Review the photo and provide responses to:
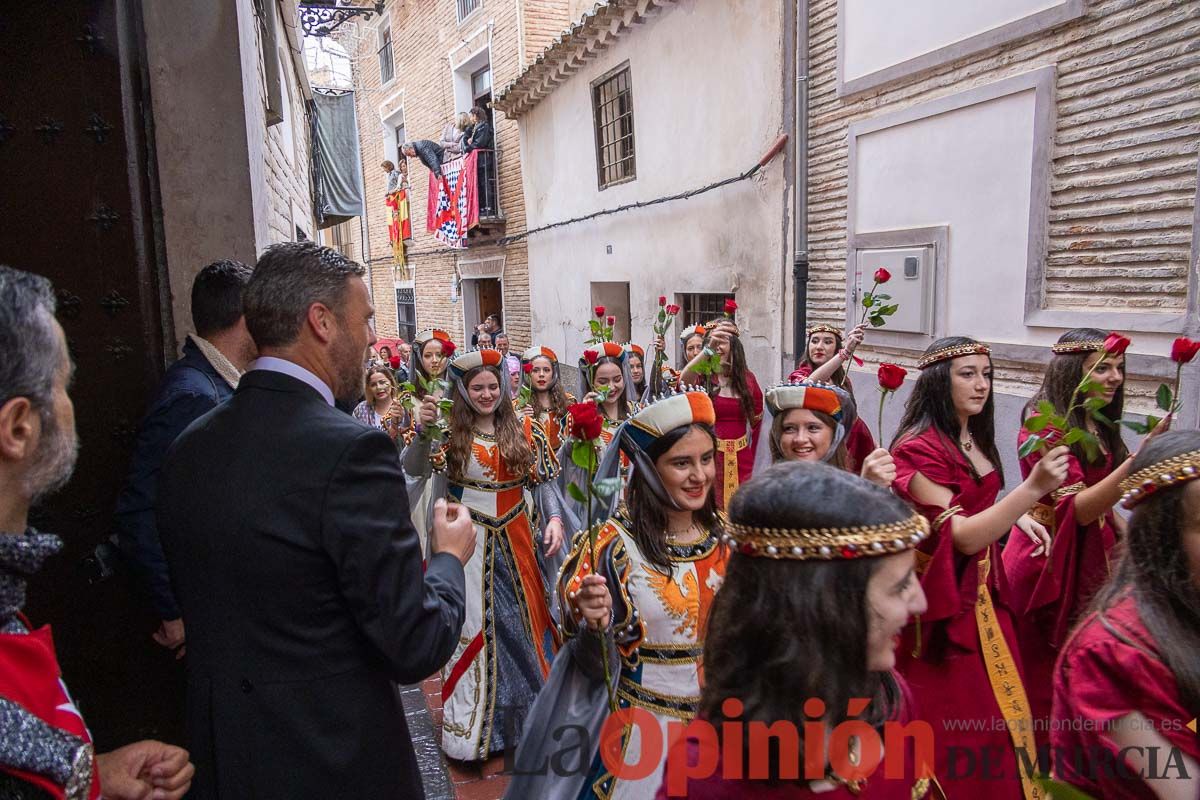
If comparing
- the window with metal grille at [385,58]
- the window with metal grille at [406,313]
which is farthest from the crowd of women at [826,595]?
the window with metal grille at [385,58]

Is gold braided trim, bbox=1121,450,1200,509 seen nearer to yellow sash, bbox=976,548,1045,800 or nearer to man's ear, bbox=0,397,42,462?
yellow sash, bbox=976,548,1045,800

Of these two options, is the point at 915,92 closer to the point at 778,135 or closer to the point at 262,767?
the point at 778,135

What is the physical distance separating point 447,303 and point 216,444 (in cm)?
1782

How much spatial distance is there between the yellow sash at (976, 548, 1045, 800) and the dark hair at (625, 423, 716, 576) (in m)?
1.21

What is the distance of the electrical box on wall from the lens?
593cm

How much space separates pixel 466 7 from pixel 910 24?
1270 centimetres

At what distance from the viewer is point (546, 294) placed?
1459cm

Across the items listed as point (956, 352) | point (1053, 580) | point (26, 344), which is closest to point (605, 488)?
point (26, 344)

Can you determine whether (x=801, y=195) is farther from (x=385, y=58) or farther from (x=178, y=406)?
(x=385, y=58)

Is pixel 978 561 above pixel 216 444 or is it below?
below

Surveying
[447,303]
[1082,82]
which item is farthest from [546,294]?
[1082,82]

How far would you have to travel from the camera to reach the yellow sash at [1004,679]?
9.38 ft

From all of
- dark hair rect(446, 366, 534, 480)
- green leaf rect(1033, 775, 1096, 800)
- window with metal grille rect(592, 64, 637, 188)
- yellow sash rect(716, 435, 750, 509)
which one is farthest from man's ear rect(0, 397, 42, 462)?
window with metal grille rect(592, 64, 637, 188)

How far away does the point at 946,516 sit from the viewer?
9.47 ft
